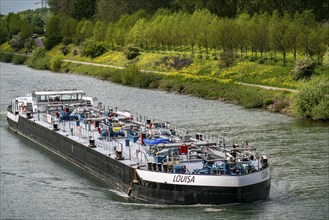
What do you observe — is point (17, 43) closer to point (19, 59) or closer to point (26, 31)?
point (26, 31)

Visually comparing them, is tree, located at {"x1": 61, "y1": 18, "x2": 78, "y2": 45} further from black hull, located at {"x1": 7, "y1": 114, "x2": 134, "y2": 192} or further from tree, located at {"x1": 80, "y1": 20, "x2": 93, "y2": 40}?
black hull, located at {"x1": 7, "y1": 114, "x2": 134, "y2": 192}

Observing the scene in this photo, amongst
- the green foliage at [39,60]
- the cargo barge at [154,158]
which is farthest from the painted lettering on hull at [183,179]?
the green foliage at [39,60]

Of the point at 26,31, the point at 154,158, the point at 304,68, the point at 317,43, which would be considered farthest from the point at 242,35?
the point at 26,31

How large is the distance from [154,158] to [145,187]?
2534mm

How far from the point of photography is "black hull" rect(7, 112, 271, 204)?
3800cm

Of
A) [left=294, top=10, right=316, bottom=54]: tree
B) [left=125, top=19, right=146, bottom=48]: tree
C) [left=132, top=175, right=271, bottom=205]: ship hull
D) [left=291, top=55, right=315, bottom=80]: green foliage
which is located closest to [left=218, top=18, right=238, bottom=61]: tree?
[left=294, top=10, right=316, bottom=54]: tree

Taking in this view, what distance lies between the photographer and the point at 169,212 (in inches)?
1512

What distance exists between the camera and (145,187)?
132ft

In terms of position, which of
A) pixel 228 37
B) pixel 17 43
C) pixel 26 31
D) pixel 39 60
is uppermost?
pixel 228 37

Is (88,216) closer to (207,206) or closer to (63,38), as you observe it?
(207,206)

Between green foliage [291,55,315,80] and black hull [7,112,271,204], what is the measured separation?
33513 mm

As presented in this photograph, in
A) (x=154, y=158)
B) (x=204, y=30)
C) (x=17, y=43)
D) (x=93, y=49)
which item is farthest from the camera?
(x=17, y=43)

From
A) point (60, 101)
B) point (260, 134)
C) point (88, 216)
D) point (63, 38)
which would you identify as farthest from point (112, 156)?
point (63, 38)

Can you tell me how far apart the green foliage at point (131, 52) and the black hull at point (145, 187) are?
206 ft
